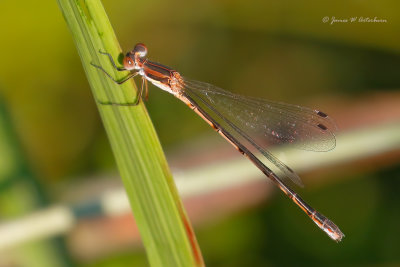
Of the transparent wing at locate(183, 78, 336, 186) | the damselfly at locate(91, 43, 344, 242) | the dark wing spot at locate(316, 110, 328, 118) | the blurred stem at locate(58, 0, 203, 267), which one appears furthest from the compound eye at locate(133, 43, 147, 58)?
the dark wing spot at locate(316, 110, 328, 118)

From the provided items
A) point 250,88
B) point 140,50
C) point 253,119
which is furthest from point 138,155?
point 250,88

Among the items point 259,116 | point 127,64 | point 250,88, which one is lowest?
point 127,64

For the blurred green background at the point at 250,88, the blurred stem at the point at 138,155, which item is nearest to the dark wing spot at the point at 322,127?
the blurred green background at the point at 250,88

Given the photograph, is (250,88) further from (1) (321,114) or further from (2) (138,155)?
(2) (138,155)

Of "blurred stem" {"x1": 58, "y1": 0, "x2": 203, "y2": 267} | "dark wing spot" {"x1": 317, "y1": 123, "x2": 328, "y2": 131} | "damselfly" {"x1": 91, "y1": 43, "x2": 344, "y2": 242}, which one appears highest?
"damselfly" {"x1": 91, "y1": 43, "x2": 344, "y2": 242}

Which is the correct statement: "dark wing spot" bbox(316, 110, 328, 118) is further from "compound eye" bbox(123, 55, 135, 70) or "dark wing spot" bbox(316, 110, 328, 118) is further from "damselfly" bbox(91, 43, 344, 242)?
"compound eye" bbox(123, 55, 135, 70)

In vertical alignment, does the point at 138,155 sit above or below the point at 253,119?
below

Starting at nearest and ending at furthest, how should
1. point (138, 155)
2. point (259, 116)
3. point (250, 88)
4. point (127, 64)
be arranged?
point (138, 155), point (127, 64), point (259, 116), point (250, 88)

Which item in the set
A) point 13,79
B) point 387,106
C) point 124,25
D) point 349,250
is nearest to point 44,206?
point 13,79
